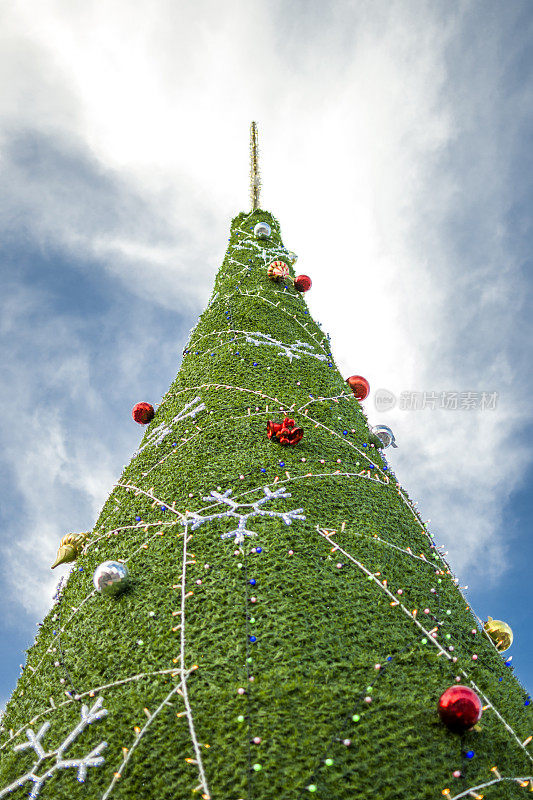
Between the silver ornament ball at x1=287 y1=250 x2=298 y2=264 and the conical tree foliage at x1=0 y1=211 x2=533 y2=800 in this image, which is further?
the silver ornament ball at x1=287 y1=250 x2=298 y2=264

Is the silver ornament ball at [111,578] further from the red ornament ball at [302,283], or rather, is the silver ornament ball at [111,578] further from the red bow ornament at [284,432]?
the red ornament ball at [302,283]

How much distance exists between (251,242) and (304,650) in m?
4.93

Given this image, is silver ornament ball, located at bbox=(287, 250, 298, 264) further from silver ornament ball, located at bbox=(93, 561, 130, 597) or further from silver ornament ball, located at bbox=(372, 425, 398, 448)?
silver ornament ball, located at bbox=(93, 561, 130, 597)

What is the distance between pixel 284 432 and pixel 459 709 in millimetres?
1802

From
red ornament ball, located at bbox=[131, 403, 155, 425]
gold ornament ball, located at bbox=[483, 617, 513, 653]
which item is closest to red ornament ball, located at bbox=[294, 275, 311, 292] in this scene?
red ornament ball, located at bbox=[131, 403, 155, 425]

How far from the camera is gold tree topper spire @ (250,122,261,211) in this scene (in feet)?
25.3

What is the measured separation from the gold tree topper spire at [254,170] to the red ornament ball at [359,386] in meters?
3.39

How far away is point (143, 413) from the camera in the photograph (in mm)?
4449

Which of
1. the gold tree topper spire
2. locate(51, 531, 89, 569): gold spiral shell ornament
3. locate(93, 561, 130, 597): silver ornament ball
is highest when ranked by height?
the gold tree topper spire

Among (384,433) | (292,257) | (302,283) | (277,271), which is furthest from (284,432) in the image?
(292,257)

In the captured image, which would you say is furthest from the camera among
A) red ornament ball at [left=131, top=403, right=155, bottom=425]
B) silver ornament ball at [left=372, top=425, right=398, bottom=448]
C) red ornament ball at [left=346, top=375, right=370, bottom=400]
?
red ornament ball at [left=346, top=375, right=370, bottom=400]

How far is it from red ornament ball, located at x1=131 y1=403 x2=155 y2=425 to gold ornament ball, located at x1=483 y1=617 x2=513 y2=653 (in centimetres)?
308

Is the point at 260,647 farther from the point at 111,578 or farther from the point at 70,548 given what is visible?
the point at 70,548

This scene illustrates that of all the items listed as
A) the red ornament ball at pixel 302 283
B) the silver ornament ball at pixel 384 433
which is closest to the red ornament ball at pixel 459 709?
the silver ornament ball at pixel 384 433
